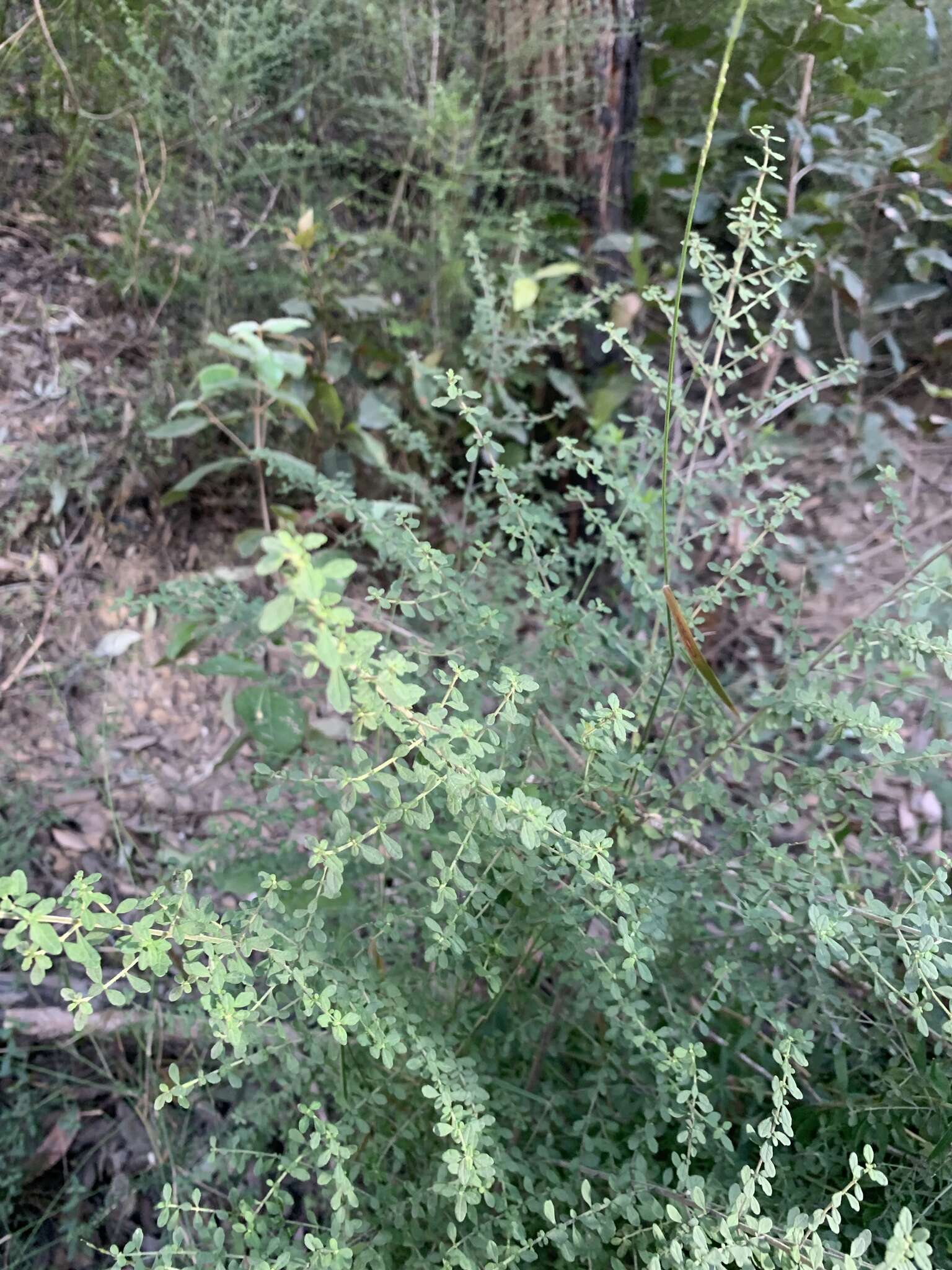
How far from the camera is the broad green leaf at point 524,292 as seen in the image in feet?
5.92

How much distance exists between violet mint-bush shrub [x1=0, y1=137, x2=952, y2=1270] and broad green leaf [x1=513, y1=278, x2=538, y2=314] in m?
0.73

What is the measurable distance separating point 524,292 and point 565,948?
138cm

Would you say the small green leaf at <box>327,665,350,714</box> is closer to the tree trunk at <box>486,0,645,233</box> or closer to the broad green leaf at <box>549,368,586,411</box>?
the broad green leaf at <box>549,368,586,411</box>

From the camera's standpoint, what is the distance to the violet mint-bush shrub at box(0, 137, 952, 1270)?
0.67 meters

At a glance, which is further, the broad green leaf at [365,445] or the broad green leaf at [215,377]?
the broad green leaf at [365,445]

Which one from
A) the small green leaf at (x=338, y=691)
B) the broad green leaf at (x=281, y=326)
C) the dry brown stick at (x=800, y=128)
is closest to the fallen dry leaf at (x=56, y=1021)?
the small green leaf at (x=338, y=691)

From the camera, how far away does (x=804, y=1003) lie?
3.72 feet

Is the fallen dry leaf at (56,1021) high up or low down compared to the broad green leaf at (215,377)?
down

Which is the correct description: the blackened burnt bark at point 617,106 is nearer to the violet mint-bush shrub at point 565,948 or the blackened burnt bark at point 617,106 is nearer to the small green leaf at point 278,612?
the violet mint-bush shrub at point 565,948

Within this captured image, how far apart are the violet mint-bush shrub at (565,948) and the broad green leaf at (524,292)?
2.39 ft

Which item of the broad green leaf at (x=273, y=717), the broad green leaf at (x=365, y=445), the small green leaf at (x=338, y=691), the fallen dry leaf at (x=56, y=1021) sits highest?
the small green leaf at (x=338, y=691)

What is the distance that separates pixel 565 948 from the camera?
35.1 inches

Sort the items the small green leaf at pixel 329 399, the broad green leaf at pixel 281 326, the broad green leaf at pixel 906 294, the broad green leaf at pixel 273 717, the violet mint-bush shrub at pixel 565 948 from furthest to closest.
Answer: the broad green leaf at pixel 906 294 < the small green leaf at pixel 329 399 < the broad green leaf at pixel 281 326 < the broad green leaf at pixel 273 717 < the violet mint-bush shrub at pixel 565 948

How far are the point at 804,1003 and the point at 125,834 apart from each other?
1.23 m
